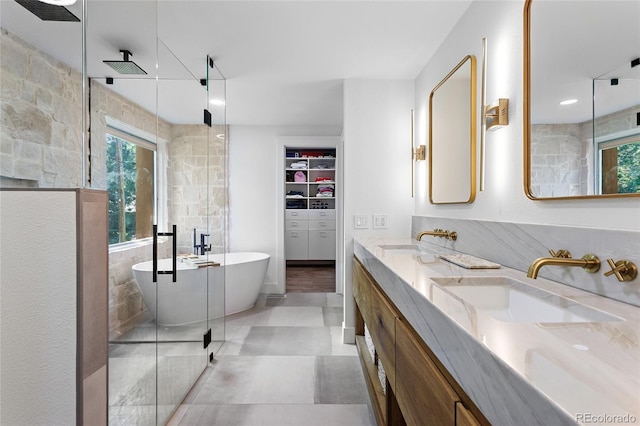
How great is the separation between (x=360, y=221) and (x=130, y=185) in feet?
5.98

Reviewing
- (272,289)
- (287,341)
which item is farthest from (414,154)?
(272,289)

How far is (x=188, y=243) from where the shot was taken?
2203 mm

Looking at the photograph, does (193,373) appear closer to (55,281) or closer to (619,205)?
(55,281)

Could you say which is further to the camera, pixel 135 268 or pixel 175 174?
pixel 175 174

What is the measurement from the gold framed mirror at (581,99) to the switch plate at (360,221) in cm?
155

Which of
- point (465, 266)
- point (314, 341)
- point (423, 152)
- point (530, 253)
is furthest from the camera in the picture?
point (314, 341)

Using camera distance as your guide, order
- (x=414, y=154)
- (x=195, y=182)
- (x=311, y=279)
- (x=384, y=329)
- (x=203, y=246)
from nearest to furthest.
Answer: (x=384, y=329), (x=195, y=182), (x=203, y=246), (x=414, y=154), (x=311, y=279)

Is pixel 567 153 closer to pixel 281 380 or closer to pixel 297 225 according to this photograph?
pixel 281 380

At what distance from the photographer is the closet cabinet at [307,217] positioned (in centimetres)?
616

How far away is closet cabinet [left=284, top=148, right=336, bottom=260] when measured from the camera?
243 inches

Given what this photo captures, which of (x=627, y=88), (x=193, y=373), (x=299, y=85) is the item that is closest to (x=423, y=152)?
(x=299, y=85)

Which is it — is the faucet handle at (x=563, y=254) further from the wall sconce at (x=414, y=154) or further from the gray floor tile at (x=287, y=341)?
the gray floor tile at (x=287, y=341)

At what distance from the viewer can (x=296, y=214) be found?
6176mm

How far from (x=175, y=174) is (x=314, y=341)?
5.91ft
